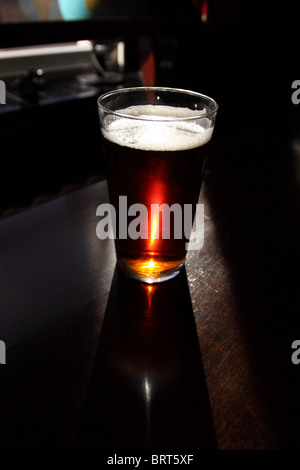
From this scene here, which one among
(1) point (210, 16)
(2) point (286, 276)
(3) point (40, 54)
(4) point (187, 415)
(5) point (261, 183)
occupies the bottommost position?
(4) point (187, 415)

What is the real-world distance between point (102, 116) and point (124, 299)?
28 centimetres

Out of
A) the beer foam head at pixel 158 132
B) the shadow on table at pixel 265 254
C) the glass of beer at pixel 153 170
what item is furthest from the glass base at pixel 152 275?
the beer foam head at pixel 158 132

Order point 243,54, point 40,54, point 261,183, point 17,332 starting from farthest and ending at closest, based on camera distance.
A: 1. point 243,54
2. point 40,54
3. point 261,183
4. point 17,332

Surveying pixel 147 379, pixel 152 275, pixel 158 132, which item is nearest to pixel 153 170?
pixel 158 132

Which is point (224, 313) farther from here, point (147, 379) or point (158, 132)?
point (158, 132)

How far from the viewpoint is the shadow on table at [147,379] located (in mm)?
412

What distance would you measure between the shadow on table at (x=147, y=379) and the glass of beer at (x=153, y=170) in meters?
0.06

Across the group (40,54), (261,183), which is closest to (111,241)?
(261,183)

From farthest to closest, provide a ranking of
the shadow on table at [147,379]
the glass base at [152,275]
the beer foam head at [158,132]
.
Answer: the glass base at [152,275] < the beer foam head at [158,132] < the shadow on table at [147,379]

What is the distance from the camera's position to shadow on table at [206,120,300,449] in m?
0.48

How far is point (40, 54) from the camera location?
305 centimetres

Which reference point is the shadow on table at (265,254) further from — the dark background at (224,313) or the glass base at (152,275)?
the glass base at (152,275)

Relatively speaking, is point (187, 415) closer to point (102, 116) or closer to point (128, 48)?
point (102, 116)

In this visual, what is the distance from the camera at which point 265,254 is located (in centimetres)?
72
